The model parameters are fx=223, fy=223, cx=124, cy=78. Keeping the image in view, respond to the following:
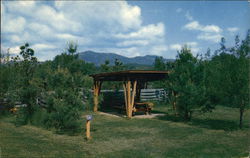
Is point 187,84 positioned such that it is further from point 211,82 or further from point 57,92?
point 57,92

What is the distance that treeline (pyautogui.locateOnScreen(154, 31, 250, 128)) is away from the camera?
37.5 feet

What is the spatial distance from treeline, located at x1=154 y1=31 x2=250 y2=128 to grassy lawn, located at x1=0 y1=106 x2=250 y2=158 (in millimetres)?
1558

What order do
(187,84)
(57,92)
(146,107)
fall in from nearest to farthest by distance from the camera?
(57,92) → (187,84) → (146,107)

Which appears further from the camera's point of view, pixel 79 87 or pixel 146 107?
pixel 146 107

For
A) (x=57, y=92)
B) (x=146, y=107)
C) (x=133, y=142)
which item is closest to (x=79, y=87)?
(x=57, y=92)

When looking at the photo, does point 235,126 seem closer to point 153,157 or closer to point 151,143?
point 151,143

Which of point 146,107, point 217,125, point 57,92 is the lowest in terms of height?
point 217,125

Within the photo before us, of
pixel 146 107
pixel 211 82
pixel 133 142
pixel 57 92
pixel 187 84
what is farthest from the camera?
pixel 146 107

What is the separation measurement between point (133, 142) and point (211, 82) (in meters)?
6.40

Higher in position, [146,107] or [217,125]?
[146,107]

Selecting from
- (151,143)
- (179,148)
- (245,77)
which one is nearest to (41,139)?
(151,143)

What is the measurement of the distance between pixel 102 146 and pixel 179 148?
2890 millimetres

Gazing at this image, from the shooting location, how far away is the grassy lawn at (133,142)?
7.54m

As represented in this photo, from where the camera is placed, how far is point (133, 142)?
919cm
